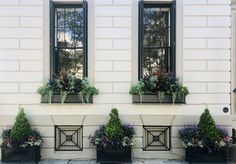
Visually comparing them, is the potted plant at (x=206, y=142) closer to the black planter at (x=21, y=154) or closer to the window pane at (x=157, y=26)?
the window pane at (x=157, y=26)

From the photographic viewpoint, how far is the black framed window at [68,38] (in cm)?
724

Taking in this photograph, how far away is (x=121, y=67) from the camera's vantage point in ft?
22.9

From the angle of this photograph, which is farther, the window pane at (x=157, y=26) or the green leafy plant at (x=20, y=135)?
the window pane at (x=157, y=26)

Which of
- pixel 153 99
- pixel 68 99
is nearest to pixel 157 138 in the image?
pixel 153 99

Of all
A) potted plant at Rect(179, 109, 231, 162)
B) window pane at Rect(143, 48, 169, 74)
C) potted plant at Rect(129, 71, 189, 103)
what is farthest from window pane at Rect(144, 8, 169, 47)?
potted plant at Rect(179, 109, 231, 162)

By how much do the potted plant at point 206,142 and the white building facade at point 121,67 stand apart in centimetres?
38

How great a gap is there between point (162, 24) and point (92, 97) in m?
2.37

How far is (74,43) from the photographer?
7.31 m

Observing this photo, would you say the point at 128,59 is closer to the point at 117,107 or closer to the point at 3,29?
the point at 117,107

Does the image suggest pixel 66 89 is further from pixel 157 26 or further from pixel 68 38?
pixel 157 26

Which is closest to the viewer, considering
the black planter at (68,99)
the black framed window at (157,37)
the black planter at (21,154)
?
the black planter at (21,154)

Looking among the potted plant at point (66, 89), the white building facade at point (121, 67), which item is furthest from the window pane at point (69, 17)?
the potted plant at point (66, 89)

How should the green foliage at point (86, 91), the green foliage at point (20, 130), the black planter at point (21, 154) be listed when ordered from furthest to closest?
the green foliage at point (86, 91), the black planter at point (21, 154), the green foliage at point (20, 130)

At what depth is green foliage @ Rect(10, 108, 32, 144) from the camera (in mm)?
6498
